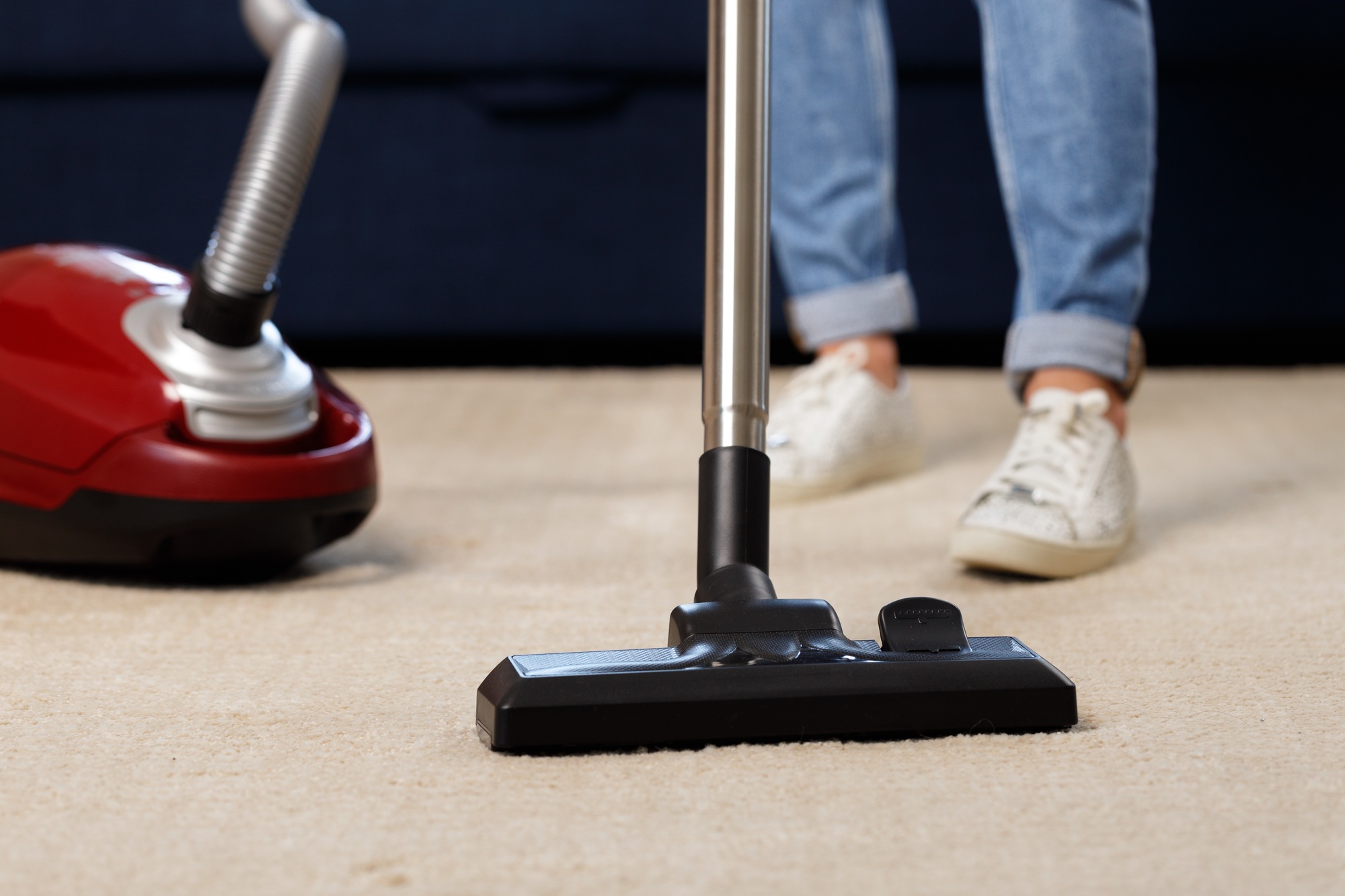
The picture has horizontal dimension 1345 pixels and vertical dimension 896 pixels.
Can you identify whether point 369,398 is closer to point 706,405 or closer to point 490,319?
point 490,319

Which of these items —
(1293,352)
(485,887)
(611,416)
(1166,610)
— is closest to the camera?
(485,887)

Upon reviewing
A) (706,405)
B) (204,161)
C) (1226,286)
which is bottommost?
(1226,286)

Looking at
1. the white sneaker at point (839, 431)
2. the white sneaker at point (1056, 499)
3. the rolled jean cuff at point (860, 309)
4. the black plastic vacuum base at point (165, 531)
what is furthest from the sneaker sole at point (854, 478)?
the black plastic vacuum base at point (165, 531)

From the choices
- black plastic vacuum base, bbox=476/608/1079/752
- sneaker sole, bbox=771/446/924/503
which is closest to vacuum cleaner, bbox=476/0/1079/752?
black plastic vacuum base, bbox=476/608/1079/752

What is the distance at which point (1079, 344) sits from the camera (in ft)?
2.93

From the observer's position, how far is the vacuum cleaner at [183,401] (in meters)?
0.72

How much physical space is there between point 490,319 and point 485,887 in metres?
1.43

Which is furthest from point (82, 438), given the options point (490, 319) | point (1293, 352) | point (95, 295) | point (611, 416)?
point (1293, 352)

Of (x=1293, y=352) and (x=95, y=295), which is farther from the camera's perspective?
(x=1293, y=352)

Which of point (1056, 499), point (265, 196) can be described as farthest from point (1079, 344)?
point (265, 196)

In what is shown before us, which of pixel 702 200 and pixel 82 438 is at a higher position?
pixel 82 438

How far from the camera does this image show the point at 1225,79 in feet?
5.54

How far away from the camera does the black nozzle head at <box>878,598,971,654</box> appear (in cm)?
52

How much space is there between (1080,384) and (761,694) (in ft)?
1.62
